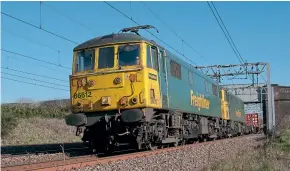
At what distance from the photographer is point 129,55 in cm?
1248

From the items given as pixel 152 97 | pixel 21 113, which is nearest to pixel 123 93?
pixel 152 97

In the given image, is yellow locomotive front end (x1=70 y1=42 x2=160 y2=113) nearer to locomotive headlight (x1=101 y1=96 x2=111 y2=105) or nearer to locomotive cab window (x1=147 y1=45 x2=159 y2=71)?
locomotive headlight (x1=101 y1=96 x2=111 y2=105)

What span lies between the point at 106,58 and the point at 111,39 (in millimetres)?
628

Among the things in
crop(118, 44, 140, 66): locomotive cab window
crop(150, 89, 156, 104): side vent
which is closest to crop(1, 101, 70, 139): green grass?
crop(118, 44, 140, 66): locomotive cab window

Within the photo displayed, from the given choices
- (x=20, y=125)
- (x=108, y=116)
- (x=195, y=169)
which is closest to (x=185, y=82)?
(x=108, y=116)

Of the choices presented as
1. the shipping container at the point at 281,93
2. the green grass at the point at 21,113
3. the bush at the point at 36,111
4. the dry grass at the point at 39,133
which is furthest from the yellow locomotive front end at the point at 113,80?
the shipping container at the point at 281,93

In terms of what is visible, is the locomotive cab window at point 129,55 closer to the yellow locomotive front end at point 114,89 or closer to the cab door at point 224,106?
the yellow locomotive front end at point 114,89

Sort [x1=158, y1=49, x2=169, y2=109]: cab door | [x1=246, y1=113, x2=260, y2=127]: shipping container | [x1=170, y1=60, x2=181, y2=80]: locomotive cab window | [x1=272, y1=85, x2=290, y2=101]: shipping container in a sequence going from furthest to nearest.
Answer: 1. [x1=272, y1=85, x2=290, y2=101]: shipping container
2. [x1=246, y1=113, x2=260, y2=127]: shipping container
3. [x1=170, y1=60, x2=181, y2=80]: locomotive cab window
4. [x1=158, y1=49, x2=169, y2=109]: cab door

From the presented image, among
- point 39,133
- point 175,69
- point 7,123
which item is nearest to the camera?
point 175,69

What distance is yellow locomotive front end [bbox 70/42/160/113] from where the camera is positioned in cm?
1191

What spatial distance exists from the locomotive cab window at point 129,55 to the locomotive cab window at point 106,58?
0.26 meters

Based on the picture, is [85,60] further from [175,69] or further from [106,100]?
[175,69]

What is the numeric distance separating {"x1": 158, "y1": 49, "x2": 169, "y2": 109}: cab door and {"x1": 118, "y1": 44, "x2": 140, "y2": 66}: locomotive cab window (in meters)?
1.25

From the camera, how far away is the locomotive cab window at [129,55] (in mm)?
12312
